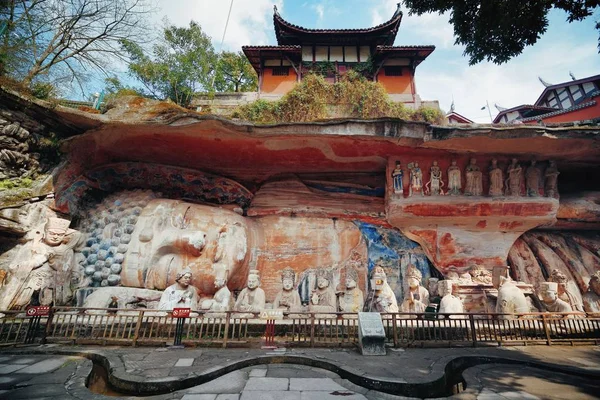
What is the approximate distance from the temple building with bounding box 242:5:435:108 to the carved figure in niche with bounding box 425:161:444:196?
30.7 feet

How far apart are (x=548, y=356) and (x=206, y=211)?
703cm

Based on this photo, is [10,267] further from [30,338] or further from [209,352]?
[209,352]

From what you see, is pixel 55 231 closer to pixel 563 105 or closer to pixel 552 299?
pixel 552 299

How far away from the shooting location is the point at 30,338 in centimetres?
464

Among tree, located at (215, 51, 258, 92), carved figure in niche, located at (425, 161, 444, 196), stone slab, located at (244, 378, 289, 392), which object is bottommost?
stone slab, located at (244, 378, 289, 392)

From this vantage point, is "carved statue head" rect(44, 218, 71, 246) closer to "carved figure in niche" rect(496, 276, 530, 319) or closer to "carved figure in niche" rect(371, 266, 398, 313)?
"carved figure in niche" rect(371, 266, 398, 313)

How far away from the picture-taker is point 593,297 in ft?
21.9

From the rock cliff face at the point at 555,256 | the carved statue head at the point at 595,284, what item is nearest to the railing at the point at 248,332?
the carved statue head at the point at 595,284

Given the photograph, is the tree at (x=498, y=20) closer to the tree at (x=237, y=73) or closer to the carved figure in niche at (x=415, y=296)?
the carved figure in niche at (x=415, y=296)

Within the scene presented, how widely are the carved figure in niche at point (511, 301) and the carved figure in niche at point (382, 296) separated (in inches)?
80.4

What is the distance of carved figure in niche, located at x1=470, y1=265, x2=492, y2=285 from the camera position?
23.7ft

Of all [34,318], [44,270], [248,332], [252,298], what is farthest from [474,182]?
[44,270]

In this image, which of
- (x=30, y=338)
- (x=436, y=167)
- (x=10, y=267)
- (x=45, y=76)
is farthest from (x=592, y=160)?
(x=45, y=76)

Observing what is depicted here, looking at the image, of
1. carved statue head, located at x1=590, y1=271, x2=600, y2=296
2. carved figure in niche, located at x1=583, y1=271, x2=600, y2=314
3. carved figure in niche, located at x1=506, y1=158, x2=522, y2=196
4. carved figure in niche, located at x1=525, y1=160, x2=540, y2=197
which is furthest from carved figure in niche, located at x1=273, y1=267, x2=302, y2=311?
carved statue head, located at x1=590, y1=271, x2=600, y2=296
